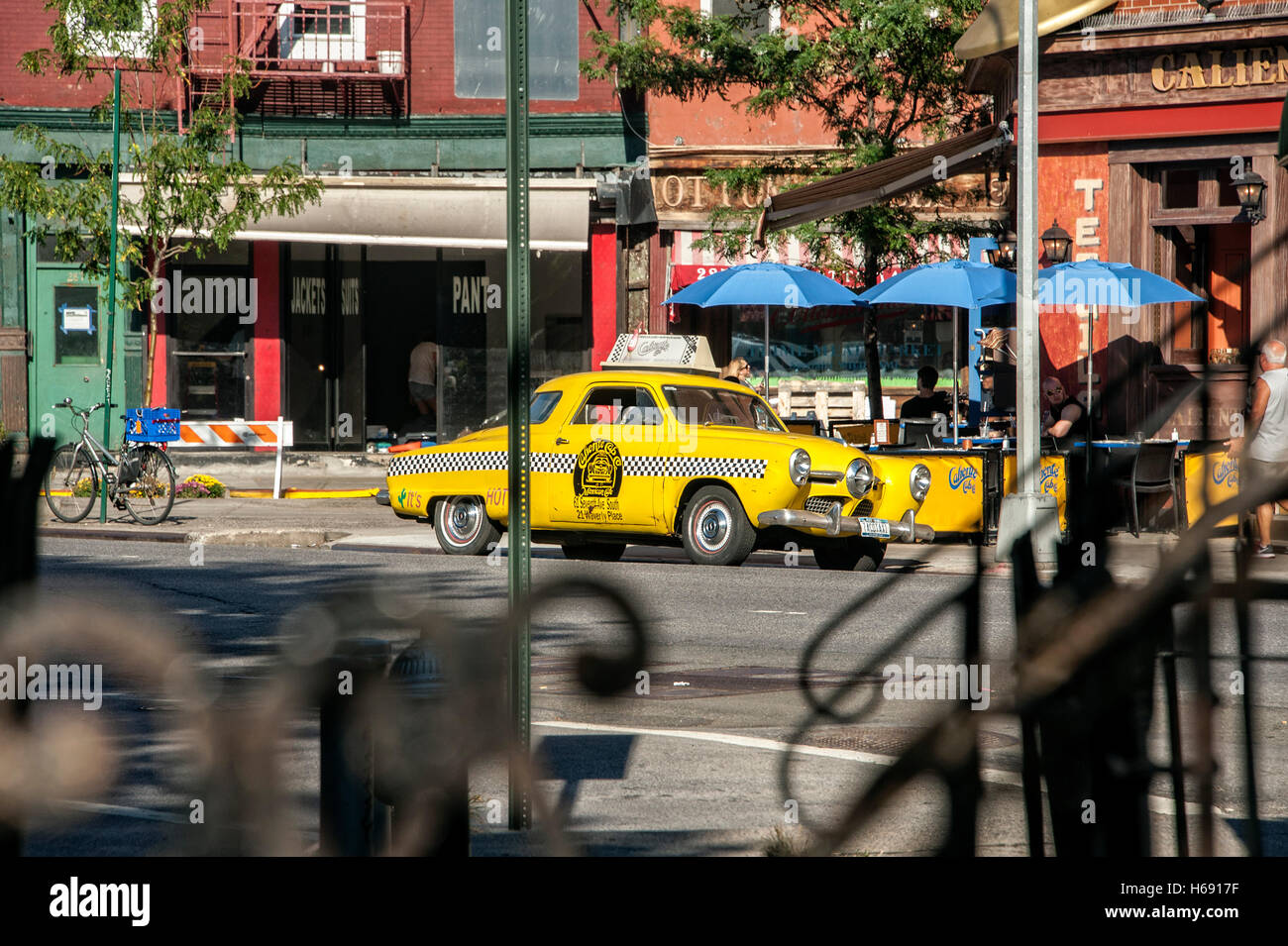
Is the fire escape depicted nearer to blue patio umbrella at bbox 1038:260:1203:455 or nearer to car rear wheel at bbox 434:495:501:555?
car rear wheel at bbox 434:495:501:555

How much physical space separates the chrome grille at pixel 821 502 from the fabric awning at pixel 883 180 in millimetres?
5310

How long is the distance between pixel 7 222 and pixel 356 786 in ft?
77.5

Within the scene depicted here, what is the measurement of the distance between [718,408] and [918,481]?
211cm

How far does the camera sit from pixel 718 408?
14.3 metres

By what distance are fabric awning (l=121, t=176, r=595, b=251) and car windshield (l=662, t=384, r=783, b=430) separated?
9706 millimetres

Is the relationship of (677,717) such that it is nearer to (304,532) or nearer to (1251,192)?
(304,532)

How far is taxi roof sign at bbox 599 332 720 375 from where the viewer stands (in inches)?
856

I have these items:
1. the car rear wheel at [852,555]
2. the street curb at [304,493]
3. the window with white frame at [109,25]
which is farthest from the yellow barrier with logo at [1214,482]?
the window with white frame at [109,25]

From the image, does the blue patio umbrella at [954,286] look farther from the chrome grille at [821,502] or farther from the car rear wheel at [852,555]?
the chrome grille at [821,502]

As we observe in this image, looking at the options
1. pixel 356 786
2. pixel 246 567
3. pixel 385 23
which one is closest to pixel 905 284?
pixel 246 567

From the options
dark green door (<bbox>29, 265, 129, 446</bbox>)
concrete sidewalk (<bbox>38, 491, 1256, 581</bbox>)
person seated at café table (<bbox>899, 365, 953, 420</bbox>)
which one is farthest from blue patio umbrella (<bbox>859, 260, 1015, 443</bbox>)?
dark green door (<bbox>29, 265, 129, 446</bbox>)

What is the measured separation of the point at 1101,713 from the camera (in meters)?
1.85

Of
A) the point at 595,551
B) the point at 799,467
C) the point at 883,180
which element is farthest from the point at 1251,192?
the point at 595,551
